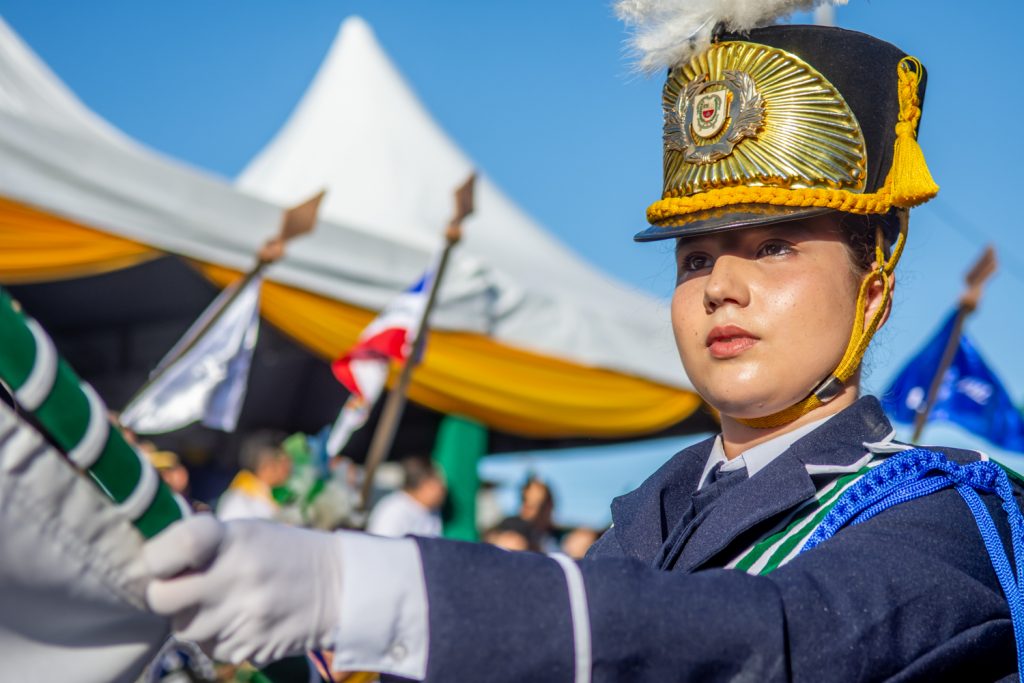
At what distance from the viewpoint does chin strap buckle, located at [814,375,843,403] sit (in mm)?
1429

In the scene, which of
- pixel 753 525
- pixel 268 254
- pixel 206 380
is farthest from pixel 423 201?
pixel 753 525

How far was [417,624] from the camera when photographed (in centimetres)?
85

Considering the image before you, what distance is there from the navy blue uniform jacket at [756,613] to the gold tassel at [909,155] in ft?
1.28

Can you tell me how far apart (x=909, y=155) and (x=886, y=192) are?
55 mm

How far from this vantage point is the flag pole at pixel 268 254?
4531 millimetres

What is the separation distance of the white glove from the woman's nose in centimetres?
71

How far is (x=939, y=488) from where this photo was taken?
47.6 inches

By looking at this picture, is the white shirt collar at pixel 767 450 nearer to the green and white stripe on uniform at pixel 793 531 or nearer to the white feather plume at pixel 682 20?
the green and white stripe on uniform at pixel 793 531

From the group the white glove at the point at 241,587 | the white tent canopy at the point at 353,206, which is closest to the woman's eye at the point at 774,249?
the white tent canopy at the point at 353,206

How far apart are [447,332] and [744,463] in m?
4.46

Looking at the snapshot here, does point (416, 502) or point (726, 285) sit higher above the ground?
A: point (726, 285)

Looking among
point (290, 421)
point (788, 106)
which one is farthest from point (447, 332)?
point (788, 106)

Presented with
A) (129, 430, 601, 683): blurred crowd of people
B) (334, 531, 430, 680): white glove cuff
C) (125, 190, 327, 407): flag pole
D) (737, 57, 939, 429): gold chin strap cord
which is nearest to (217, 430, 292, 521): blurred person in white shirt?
(129, 430, 601, 683): blurred crowd of people

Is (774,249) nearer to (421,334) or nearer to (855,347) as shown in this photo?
(855,347)
